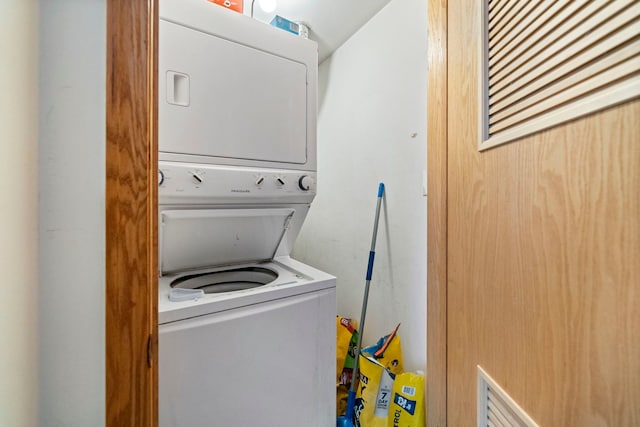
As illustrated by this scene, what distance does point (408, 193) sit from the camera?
180 centimetres

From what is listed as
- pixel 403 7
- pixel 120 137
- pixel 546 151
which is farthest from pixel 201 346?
pixel 403 7

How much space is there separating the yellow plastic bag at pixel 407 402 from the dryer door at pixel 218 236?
108 centimetres

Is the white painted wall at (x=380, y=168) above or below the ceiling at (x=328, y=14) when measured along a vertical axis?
below

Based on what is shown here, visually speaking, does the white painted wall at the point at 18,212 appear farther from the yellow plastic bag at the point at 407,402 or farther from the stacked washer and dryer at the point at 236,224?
the yellow plastic bag at the point at 407,402

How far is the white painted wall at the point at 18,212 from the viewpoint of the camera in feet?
1.46

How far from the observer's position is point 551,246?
1.89 feet

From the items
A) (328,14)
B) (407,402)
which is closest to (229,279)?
(407,402)

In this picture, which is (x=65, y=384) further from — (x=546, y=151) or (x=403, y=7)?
(x=403, y=7)

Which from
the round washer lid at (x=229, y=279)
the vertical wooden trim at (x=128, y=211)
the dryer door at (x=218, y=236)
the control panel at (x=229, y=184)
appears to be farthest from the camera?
the round washer lid at (x=229, y=279)

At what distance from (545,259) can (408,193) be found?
123 cm

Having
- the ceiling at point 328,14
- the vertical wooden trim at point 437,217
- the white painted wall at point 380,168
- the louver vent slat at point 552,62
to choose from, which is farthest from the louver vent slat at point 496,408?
the ceiling at point 328,14

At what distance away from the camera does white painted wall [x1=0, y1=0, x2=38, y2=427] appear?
444 mm

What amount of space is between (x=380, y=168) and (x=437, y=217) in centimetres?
105

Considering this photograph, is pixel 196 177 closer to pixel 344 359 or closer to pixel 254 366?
pixel 254 366
